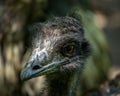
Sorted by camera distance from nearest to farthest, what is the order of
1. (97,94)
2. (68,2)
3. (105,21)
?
(97,94), (68,2), (105,21)

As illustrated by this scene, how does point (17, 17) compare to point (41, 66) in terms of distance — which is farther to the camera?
point (17, 17)

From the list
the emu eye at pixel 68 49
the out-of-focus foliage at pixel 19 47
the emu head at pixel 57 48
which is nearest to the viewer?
the emu head at pixel 57 48

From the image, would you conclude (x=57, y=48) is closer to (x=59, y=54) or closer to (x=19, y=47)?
(x=59, y=54)

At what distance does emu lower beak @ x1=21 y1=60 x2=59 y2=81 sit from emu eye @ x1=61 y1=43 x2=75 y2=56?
0.18 metres

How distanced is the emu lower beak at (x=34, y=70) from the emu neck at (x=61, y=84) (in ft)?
0.52

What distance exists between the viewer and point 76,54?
484 cm

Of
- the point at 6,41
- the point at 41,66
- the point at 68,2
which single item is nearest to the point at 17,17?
the point at 6,41

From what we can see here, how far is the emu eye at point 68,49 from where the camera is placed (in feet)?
15.2

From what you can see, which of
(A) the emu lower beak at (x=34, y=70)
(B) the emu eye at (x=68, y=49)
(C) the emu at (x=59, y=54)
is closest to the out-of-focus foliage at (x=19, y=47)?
(C) the emu at (x=59, y=54)

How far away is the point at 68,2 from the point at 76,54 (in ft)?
10.0

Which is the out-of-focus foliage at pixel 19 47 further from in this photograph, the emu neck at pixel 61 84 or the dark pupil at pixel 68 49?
the dark pupil at pixel 68 49

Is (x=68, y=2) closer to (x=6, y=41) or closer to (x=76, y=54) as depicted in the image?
(x=6, y=41)

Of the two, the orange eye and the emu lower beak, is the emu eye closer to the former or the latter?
the orange eye

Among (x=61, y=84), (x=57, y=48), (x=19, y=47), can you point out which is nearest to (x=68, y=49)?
(x=57, y=48)
